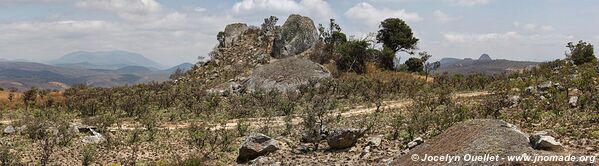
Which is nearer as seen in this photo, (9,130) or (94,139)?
(94,139)

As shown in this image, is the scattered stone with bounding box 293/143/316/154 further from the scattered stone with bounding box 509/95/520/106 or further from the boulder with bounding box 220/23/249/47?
the boulder with bounding box 220/23/249/47

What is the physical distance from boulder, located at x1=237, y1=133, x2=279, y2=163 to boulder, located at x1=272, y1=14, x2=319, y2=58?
1611 inches

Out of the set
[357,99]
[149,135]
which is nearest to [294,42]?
[357,99]

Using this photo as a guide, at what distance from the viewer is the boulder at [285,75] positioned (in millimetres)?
42744

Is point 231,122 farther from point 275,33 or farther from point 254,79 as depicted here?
point 275,33

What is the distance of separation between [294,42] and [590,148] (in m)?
47.8

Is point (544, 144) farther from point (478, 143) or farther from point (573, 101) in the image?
point (573, 101)

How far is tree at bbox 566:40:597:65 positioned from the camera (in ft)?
151

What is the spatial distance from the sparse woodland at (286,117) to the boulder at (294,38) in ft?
36.3

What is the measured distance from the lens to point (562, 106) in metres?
19.7

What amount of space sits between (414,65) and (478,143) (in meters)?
54.7

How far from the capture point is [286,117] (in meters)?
26.3

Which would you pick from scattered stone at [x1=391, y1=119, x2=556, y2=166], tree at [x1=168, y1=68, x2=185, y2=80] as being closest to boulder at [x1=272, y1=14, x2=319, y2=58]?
tree at [x1=168, y1=68, x2=185, y2=80]

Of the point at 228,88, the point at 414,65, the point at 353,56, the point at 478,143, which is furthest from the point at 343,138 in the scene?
the point at 414,65
